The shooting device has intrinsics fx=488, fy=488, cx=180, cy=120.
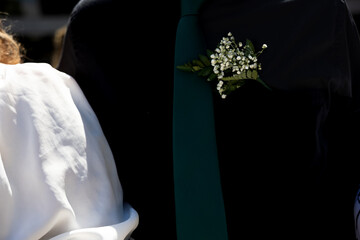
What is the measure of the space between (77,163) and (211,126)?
34 centimetres

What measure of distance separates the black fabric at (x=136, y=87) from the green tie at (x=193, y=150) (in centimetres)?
10

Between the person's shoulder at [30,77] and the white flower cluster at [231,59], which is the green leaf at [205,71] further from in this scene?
the person's shoulder at [30,77]

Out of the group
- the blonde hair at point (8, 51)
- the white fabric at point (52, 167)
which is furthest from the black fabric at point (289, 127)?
the blonde hair at point (8, 51)

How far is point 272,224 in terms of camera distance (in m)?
1.27

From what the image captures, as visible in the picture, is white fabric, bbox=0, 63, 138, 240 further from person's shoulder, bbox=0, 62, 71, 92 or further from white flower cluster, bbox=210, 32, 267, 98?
white flower cluster, bbox=210, 32, 267, 98

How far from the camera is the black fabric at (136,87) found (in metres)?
1.30

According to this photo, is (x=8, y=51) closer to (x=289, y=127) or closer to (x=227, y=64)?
(x=227, y=64)

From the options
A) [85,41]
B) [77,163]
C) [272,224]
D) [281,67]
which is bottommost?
[272,224]

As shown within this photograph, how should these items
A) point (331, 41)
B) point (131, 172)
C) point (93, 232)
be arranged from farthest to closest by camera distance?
point (131, 172)
point (331, 41)
point (93, 232)

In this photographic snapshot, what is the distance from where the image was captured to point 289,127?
1.25 meters

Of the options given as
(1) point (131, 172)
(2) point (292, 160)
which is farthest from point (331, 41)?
(1) point (131, 172)

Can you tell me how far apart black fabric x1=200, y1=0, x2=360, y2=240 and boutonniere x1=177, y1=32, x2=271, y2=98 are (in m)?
0.04

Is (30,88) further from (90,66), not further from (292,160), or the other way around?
(292,160)

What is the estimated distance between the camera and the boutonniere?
119cm
